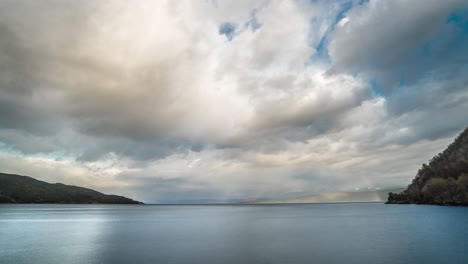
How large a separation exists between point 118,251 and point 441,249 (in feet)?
148

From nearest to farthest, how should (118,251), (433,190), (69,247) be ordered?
(118,251)
(69,247)
(433,190)

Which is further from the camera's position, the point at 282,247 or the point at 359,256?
the point at 282,247

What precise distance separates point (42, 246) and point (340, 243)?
46.9 metres

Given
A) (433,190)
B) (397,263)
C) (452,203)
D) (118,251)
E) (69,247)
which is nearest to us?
(397,263)

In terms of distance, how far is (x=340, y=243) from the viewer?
1741 inches

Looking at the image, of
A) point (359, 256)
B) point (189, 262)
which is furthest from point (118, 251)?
point (359, 256)

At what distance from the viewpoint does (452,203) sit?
16475cm

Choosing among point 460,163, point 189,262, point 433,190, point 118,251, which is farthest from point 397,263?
point 433,190

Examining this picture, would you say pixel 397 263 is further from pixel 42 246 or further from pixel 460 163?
pixel 460 163

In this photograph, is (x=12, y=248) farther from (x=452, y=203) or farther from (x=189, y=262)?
(x=452, y=203)

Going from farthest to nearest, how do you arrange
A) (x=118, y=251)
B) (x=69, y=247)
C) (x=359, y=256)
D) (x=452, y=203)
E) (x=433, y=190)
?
(x=433, y=190)
(x=452, y=203)
(x=69, y=247)
(x=118, y=251)
(x=359, y=256)

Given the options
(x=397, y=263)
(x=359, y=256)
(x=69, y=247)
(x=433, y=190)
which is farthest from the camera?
(x=433, y=190)

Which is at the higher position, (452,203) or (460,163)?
(460,163)

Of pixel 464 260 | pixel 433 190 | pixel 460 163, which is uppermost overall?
pixel 460 163
